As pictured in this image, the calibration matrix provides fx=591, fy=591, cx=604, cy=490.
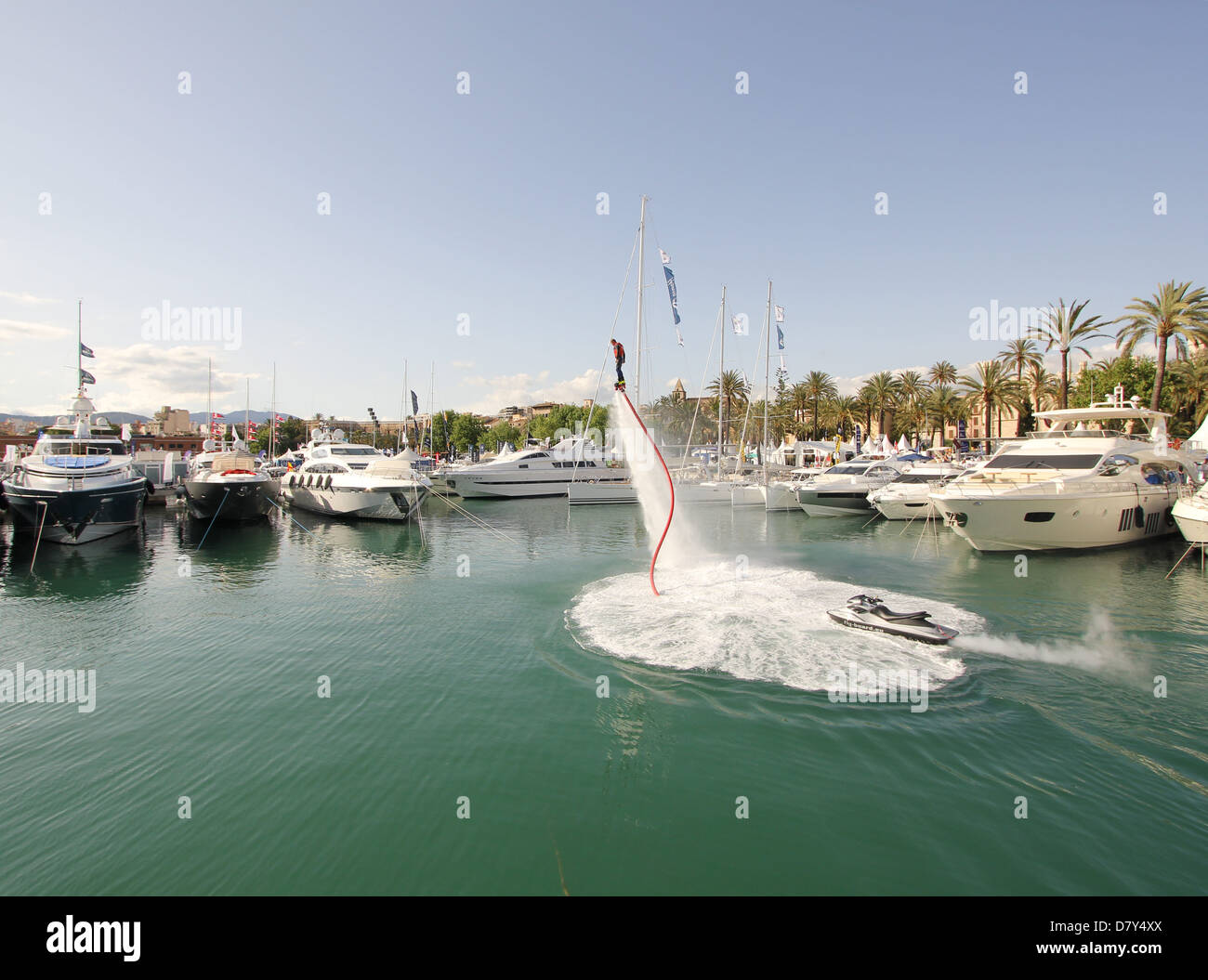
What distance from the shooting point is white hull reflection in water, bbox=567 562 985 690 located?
10969 millimetres

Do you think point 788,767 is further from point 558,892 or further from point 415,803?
point 415,803

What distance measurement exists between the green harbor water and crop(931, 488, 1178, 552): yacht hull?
21.2 feet

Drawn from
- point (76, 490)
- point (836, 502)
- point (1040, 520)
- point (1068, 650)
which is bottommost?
point (1068, 650)

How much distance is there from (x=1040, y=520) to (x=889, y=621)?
51.9 feet

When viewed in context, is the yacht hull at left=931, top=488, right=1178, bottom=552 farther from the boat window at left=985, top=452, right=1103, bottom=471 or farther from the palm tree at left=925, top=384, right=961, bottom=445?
the palm tree at left=925, top=384, right=961, bottom=445

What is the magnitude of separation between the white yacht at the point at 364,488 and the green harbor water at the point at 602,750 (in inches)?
Result: 737

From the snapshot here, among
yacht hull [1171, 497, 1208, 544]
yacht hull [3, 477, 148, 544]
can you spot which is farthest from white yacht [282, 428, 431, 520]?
yacht hull [1171, 497, 1208, 544]

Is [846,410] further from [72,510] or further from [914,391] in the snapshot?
[72,510]

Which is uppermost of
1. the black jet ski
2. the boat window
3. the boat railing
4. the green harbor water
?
the boat window

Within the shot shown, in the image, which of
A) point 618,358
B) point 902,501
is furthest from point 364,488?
point 902,501

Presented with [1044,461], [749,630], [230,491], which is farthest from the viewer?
[230,491]

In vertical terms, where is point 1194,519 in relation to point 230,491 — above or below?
below

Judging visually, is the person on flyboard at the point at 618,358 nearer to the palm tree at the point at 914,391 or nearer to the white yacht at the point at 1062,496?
the white yacht at the point at 1062,496

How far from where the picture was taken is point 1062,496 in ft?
77.1
